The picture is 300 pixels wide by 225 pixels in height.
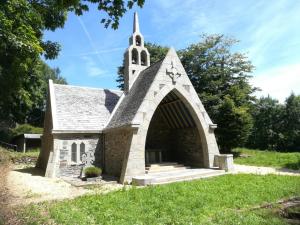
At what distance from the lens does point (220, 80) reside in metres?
31.6

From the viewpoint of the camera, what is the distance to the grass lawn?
6988 mm

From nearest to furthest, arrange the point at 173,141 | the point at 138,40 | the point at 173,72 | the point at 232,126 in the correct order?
1. the point at 173,72
2. the point at 173,141
3. the point at 138,40
4. the point at 232,126

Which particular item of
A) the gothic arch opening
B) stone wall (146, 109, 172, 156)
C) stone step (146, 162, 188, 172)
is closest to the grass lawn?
stone step (146, 162, 188, 172)

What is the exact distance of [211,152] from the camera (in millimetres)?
16375

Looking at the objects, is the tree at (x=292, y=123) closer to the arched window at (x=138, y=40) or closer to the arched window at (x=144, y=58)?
the arched window at (x=144, y=58)

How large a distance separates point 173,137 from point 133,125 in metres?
6.99

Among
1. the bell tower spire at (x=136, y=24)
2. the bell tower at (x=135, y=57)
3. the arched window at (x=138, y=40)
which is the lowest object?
the bell tower at (x=135, y=57)

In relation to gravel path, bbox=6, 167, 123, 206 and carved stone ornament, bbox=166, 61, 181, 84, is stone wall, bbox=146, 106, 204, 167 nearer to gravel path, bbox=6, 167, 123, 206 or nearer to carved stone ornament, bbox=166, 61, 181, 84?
carved stone ornament, bbox=166, 61, 181, 84

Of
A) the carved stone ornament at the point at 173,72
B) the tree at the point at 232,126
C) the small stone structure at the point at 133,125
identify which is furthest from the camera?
the tree at the point at 232,126

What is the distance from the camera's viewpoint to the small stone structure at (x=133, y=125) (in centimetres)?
1447

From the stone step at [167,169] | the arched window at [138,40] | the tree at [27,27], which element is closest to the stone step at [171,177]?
the stone step at [167,169]

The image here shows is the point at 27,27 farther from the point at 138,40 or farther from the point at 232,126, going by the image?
the point at 232,126

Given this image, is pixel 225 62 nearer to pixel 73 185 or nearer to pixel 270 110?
pixel 270 110

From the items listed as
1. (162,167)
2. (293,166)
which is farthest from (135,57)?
(293,166)
